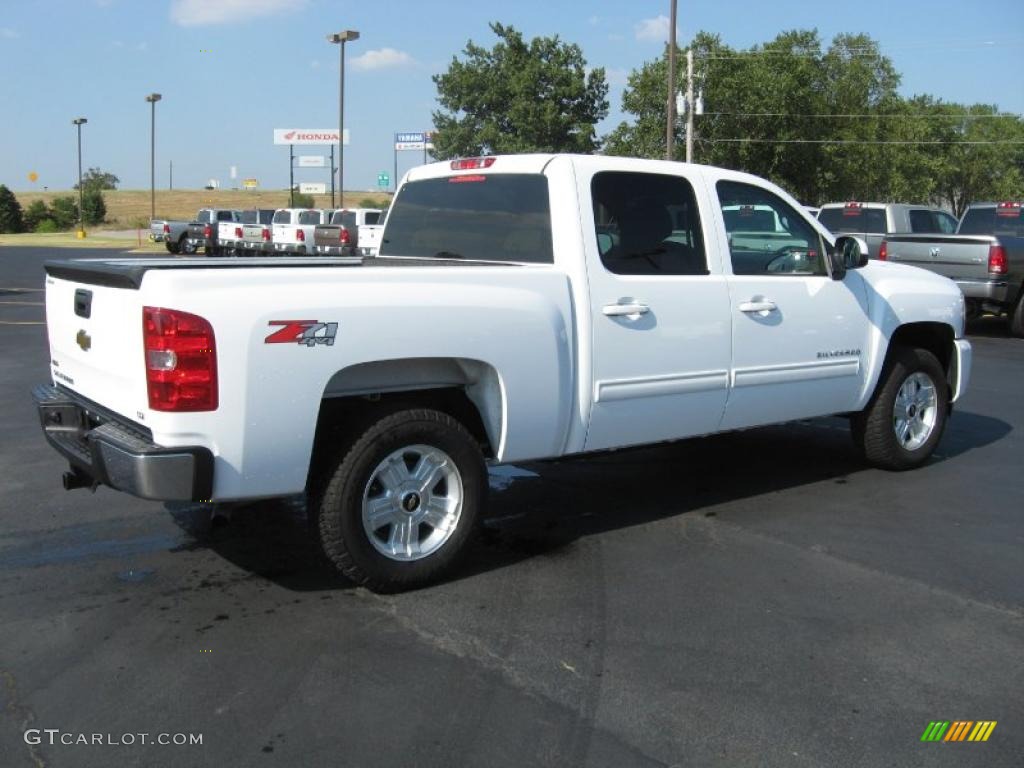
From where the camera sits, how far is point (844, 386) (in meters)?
6.12

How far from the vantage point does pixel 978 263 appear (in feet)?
45.6

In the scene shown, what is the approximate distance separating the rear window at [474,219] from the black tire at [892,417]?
287cm

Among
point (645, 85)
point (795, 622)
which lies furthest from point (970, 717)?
point (645, 85)

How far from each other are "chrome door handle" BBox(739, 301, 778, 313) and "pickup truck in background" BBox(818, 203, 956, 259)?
39.7ft

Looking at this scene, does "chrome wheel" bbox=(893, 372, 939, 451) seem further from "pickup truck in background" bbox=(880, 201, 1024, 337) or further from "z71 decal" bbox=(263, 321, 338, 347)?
"pickup truck in background" bbox=(880, 201, 1024, 337)

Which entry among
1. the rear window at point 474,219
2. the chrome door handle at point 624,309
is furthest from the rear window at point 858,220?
the chrome door handle at point 624,309

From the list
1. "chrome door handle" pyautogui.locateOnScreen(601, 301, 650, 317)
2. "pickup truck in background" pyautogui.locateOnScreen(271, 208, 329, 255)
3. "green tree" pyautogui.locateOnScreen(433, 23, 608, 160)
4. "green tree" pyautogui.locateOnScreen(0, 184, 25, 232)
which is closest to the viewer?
"chrome door handle" pyautogui.locateOnScreen(601, 301, 650, 317)

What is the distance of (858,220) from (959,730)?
15.5m

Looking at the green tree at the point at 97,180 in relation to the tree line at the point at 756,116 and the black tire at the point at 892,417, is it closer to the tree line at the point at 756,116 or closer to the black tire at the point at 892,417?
the tree line at the point at 756,116

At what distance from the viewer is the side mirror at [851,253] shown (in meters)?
5.91

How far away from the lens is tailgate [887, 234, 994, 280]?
13867 mm

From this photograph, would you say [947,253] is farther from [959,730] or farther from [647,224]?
[959,730]

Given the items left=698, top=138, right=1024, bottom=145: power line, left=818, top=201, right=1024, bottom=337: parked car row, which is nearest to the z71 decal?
left=818, top=201, right=1024, bottom=337: parked car row

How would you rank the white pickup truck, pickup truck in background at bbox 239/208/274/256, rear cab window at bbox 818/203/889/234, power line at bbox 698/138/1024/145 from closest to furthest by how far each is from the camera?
1. the white pickup truck
2. rear cab window at bbox 818/203/889/234
3. pickup truck in background at bbox 239/208/274/256
4. power line at bbox 698/138/1024/145
